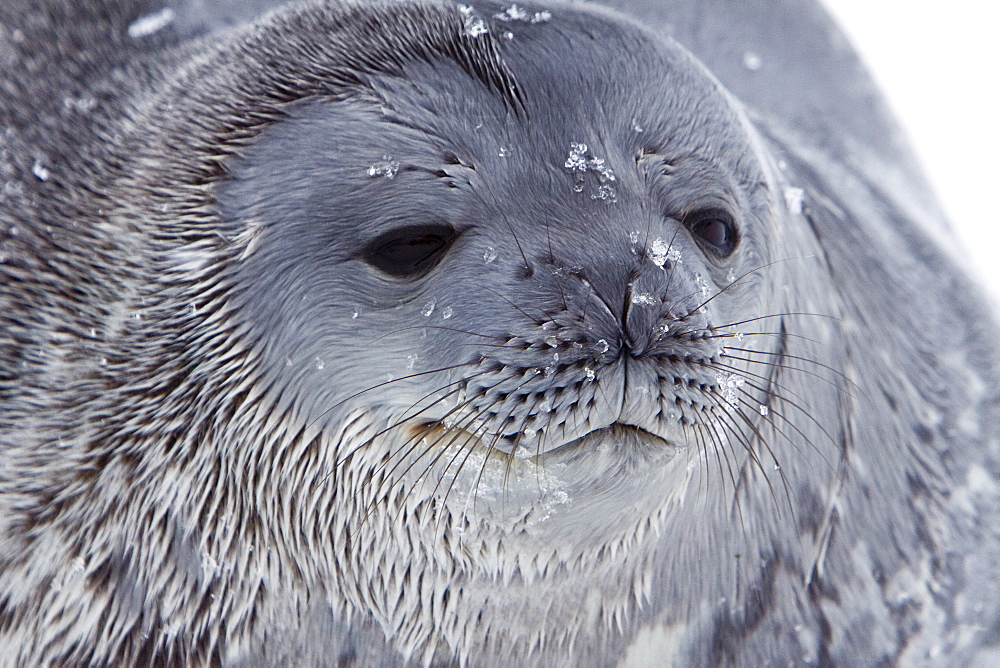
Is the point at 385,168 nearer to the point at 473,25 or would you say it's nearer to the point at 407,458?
the point at 473,25

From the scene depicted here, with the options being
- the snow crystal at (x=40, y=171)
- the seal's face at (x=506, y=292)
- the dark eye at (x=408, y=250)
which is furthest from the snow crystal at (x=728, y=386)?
the snow crystal at (x=40, y=171)

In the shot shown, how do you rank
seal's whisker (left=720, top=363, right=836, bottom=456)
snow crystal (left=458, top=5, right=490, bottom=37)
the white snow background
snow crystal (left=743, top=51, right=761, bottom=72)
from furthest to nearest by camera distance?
the white snow background, snow crystal (left=743, top=51, right=761, bottom=72), seal's whisker (left=720, top=363, right=836, bottom=456), snow crystal (left=458, top=5, right=490, bottom=37)

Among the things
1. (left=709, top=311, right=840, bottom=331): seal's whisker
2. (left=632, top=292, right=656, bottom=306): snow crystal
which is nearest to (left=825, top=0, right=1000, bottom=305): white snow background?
(left=709, top=311, right=840, bottom=331): seal's whisker

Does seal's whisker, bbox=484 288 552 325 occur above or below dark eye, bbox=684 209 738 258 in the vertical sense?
below

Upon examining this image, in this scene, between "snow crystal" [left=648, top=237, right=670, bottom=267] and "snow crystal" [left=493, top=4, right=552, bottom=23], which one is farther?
"snow crystal" [left=493, top=4, right=552, bottom=23]

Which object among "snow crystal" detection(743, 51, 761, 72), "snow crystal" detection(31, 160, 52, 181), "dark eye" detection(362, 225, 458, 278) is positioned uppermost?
"snow crystal" detection(743, 51, 761, 72)

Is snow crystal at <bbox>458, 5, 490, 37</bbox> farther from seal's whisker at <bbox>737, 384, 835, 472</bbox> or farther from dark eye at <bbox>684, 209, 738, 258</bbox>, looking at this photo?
seal's whisker at <bbox>737, 384, 835, 472</bbox>

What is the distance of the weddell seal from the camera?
4.83 feet

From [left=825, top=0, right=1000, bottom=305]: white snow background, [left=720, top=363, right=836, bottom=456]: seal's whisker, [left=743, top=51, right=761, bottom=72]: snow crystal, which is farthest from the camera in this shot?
[left=825, top=0, right=1000, bottom=305]: white snow background

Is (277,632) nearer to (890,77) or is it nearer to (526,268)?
(526,268)

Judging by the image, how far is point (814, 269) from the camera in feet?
6.62

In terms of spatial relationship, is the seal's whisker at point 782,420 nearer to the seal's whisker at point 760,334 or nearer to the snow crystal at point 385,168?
the seal's whisker at point 760,334

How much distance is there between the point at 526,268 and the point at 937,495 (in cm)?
136

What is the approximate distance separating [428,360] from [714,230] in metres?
0.54
